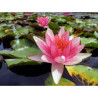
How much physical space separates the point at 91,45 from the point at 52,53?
1.26 ft

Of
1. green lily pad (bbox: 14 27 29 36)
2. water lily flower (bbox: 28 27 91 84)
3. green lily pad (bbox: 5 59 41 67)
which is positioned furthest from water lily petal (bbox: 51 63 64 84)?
green lily pad (bbox: 14 27 29 36)

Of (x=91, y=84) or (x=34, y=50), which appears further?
(x=34, y=50)

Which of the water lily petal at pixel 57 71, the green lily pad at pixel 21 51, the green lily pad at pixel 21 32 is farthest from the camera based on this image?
the green lily pad at pixel 21 32

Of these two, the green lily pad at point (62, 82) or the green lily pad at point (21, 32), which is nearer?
the green lily pad at point (62, 82)

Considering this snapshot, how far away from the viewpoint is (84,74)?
574 mm

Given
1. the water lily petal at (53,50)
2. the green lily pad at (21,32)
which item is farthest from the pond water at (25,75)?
the green lily pad at (21,32)

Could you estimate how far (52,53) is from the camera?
0.57 metres

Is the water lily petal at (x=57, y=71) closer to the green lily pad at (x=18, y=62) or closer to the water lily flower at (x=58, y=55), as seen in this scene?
the water lily flower at (x=58, y=55)

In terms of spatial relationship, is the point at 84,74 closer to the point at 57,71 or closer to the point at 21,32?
the point at 57,71

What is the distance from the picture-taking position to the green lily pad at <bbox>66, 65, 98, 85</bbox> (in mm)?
545

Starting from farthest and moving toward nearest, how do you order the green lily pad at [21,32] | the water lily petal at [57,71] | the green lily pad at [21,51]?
the green lily pad at [21,32] → the green lily pad at [21,51] → the water lily petal at [57,71]

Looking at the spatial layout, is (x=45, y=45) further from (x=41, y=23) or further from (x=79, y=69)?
(x=41, y=23)

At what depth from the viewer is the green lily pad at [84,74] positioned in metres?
0.55
